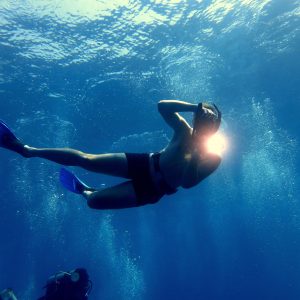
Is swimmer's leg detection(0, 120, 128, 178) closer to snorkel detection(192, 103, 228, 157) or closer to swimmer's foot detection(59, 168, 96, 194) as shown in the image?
swimmer's foot detection(59, 168, 96, 194)

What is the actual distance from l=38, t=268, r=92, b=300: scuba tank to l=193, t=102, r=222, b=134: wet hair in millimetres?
4156

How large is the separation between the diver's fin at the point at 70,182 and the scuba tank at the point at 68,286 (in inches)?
71.2

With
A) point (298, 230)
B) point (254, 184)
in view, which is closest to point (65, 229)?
point (254, 184)

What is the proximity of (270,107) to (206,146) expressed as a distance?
1999 centimetres

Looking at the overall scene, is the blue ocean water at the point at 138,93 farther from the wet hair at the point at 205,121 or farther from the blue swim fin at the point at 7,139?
the wet hair at the point at 205,121

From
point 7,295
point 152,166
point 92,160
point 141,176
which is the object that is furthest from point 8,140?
point 7,295

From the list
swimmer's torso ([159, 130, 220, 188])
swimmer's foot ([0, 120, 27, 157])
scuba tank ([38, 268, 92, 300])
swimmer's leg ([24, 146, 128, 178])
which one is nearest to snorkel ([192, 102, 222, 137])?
swimmer's torso ([159, 130, 220, 188])

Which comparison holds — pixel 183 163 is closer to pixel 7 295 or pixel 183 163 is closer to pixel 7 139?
pixel 7 139

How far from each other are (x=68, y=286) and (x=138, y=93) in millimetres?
14055

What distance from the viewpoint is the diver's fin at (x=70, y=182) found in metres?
6.23

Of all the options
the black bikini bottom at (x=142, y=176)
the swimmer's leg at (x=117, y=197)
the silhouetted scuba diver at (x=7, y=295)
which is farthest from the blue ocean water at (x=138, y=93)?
the silhouetted scuba diver at (x=7, y=295)

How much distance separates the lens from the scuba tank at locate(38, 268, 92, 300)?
6527mm

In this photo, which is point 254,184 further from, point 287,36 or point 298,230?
point 298,230

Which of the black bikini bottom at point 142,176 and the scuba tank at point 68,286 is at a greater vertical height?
the black bikini bottom at point 142,176
